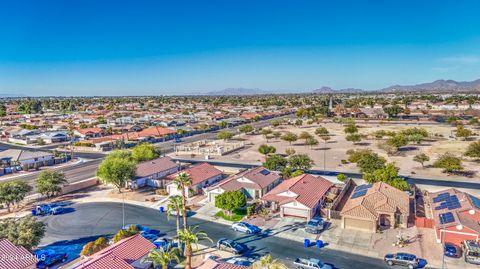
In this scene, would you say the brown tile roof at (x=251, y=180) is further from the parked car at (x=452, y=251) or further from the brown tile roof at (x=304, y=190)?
the parked car at (x=452, y=251)

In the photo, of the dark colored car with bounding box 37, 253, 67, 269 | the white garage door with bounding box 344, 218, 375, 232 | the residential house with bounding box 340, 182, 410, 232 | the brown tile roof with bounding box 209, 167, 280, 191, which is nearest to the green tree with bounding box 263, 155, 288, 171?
the brown tile roof with bounding box 209, 167, 280, 191

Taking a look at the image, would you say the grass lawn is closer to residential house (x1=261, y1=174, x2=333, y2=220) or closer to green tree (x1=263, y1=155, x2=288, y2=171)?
residential house (x1=261, y1=174, x2=333, y2=220)

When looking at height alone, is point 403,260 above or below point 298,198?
below

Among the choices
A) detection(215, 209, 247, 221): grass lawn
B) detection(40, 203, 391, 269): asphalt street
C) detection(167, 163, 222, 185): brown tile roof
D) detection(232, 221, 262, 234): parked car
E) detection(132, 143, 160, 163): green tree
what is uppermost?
detection(132, 143, 160, 163): green tree

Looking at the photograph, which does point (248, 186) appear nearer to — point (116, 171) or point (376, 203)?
point (376, 203)

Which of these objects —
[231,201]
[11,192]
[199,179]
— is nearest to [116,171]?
[199,179]

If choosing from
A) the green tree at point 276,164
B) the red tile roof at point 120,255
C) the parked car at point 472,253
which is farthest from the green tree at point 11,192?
the parked car at point 472,253

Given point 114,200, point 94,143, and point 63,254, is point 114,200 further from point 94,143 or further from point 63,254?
point 94,143
